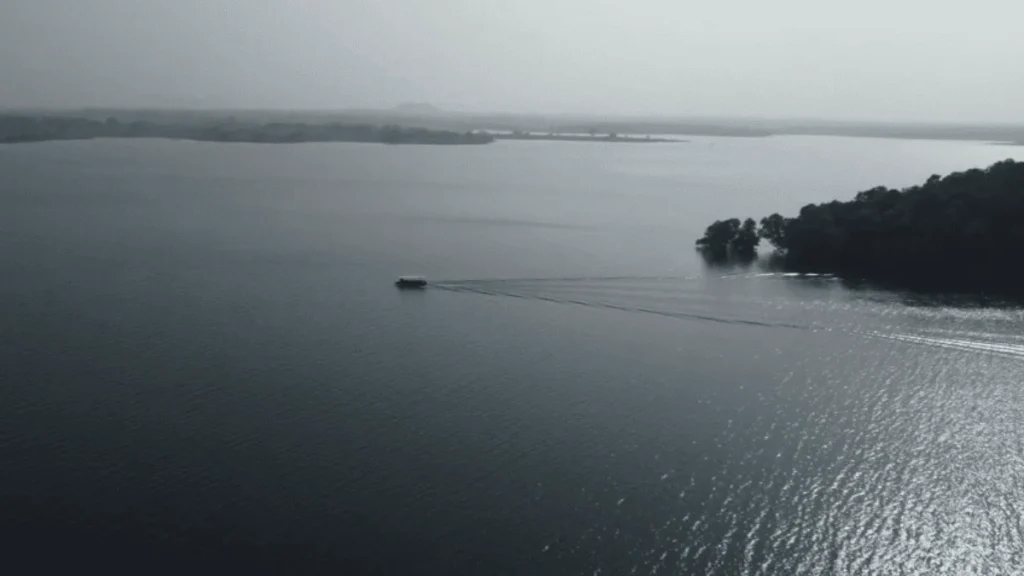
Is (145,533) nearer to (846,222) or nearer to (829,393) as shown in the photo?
(829,393)

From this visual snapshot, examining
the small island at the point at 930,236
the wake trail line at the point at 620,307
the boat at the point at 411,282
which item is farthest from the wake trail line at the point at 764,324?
the small island at the point at 930,236

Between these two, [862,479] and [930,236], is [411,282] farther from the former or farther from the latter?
[930,236]

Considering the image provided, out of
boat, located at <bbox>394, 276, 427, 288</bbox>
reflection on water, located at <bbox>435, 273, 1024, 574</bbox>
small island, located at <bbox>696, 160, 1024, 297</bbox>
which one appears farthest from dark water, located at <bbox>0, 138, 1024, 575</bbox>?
small island, located at <bbox>696, 160, 1024, 297</bbox>

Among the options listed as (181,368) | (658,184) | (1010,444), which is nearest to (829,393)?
(1010,444)

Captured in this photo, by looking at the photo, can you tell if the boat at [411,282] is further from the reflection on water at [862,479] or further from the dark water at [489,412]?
the reflection on water at [862,479]

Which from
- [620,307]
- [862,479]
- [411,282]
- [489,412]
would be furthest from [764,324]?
[411,282]

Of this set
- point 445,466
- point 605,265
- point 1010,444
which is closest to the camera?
point 445,466

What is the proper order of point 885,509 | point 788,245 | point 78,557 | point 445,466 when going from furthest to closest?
point 788,245, point 445,466, point 885,509, point 78,557
